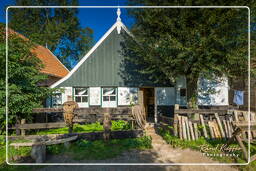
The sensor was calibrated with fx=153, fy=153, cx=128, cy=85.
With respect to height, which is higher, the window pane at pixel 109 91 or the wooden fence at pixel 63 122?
the window pane at pixel 109 91

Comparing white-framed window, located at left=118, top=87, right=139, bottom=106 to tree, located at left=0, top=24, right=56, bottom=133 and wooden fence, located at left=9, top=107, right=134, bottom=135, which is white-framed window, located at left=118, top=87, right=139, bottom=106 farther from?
tree, located at left=0, top=24, right=56, bottom=133

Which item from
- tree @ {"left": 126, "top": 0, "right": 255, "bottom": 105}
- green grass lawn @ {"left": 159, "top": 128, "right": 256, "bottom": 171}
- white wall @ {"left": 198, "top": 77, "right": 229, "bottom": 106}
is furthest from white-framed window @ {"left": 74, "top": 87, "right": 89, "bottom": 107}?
white wall @ {"left": 198, "top": 77, "right": 229, "bottom": 106}

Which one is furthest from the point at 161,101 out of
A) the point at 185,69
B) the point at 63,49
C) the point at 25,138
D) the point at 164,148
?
the point at 63,49

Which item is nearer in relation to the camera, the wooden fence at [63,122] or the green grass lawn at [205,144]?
the green grass lawn at [205,144]

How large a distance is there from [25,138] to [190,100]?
27.1ft

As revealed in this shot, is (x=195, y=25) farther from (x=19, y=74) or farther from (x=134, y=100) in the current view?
(x=19, y=74)

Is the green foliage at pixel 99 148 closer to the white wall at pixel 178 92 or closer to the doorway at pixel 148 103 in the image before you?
the white wall at pixel 178 92

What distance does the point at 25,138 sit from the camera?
5.92 metres

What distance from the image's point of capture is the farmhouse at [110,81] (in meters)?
10.3

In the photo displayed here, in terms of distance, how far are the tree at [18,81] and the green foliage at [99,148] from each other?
2.35m

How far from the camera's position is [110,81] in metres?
10.3

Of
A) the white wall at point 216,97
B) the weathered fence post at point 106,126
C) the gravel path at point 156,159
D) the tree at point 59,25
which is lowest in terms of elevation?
the gravel path at point 156,159

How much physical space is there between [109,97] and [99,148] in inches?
203

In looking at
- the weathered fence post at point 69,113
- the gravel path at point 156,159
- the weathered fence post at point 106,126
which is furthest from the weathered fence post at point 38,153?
the weathered fence post at point 106,126
